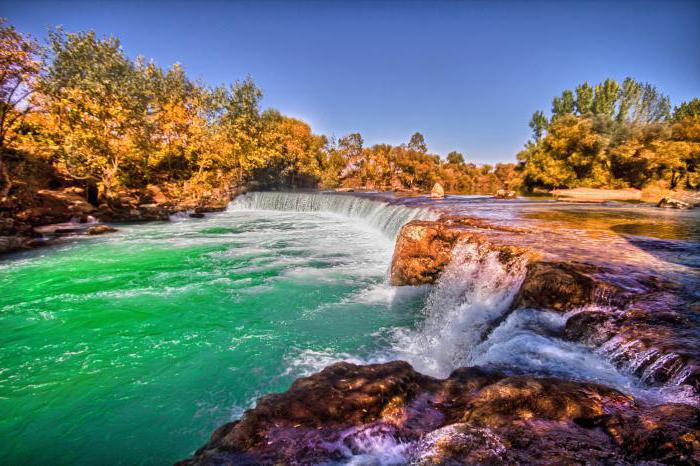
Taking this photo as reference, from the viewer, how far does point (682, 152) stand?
2186 cm

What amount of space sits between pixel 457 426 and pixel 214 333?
5183 mm

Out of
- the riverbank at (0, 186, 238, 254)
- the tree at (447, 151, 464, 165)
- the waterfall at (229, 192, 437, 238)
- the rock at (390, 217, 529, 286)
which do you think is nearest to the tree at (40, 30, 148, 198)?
the riverbank at (0, 186, 238, 254)

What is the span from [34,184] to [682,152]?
42.0 meters

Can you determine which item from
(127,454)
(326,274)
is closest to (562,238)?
(326,274)

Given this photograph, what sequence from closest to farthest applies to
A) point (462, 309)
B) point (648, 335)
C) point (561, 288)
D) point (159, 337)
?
point (648, 335)
point (561, 288)
point (159, 337)
point (462, 309)

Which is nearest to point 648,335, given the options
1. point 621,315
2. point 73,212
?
point 621,315

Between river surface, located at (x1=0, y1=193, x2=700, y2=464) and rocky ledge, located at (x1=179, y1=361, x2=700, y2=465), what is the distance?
2.62ft

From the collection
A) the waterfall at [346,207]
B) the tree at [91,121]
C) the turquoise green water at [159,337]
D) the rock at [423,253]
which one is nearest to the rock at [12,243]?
the turquoise green water at [159,337]

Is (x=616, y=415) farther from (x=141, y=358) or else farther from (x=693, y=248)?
(x=693, y=248)

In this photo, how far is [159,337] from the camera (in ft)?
18.5

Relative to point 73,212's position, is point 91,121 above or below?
above

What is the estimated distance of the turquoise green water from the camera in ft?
11.7

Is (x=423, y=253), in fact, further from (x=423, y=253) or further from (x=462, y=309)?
(x=462, y=309)

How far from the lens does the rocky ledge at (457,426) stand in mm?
1743
